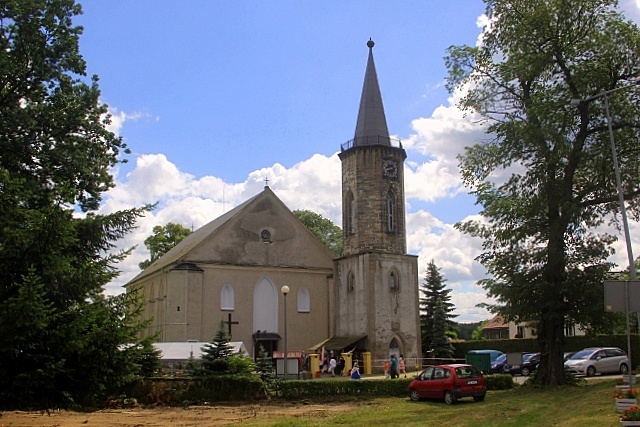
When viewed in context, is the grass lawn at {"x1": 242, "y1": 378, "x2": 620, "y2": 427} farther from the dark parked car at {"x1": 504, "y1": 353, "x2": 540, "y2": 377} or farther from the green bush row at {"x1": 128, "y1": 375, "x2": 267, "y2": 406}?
the dark parked car at {"x1": 504, "y1": 353, "x2": 540, "y2": 377}

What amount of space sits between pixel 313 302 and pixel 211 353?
1939cm

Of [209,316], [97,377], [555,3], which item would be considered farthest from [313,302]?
[97,377]

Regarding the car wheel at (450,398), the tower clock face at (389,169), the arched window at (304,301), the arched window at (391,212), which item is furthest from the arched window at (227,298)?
the car wheel at (450,398)

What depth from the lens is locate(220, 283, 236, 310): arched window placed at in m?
42.0

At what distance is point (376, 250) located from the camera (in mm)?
41562

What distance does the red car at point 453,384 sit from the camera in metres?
21.9

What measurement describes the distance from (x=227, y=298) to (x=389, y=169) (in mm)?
13819

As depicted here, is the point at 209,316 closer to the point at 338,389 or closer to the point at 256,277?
the point at 256,277

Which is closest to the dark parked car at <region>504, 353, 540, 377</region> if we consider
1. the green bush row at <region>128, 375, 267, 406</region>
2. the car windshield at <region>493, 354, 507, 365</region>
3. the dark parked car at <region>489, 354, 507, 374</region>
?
the dark parked car at <region>489, 354, 507, 374</region>

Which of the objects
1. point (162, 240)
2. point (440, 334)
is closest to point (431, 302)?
point (440, 334)

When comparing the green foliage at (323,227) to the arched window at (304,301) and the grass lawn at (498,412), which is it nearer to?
the arched window at (304,301)

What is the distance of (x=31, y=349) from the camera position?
1167 cm

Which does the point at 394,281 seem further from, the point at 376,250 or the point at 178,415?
the point at 178,415

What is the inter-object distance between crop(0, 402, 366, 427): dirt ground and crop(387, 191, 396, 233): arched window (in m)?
20.2
